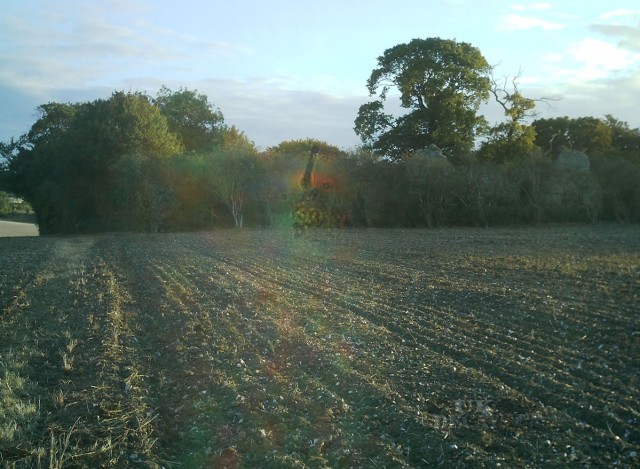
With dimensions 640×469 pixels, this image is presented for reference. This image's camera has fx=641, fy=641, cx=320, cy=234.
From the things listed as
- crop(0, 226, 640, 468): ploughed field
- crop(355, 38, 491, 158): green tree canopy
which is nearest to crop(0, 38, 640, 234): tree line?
crop(355, 38, 491, 158): green tree canopy

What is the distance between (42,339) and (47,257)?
14608 millimetres

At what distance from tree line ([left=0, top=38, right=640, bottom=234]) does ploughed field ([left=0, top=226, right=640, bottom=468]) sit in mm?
21219

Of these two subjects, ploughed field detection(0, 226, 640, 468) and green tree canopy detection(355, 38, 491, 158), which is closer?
ploughed field detection(0, 226, 640, 468)

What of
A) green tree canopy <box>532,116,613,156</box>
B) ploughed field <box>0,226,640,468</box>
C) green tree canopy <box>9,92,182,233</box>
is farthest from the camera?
green tree canopy <box>532,116,613,156</box>

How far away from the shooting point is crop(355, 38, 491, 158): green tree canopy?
143 feet

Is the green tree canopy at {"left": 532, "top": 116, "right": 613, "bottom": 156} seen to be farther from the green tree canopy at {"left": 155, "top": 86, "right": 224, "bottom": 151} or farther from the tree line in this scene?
the green tree canopy at {"left": 155, "top": 86, "right": 224, "bottom": 151}

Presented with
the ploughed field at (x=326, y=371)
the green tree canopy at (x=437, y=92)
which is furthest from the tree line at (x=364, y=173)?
the ploughed field at (x=326, y=371)

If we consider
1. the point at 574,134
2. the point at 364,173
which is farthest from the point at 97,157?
the point at 574,134

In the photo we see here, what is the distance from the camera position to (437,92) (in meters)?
44.2

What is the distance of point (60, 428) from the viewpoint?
5.89 metres

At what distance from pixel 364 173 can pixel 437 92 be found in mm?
10217

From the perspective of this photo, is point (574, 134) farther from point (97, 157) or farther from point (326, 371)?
point (326, 371)

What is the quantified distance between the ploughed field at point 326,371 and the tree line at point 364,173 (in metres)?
21.2

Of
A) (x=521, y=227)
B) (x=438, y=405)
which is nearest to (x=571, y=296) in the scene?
(x=438, y=405)
